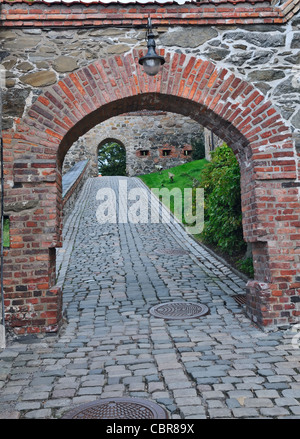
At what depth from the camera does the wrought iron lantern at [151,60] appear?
5172mm

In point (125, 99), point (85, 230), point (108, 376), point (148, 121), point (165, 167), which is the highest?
point (148, 121)

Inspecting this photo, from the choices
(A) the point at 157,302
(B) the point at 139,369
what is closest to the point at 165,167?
(A) the point at 157,302

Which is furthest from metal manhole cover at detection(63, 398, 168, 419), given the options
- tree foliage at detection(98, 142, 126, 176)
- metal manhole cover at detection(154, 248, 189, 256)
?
tree foliage at detection(98, 142, 126, 176)

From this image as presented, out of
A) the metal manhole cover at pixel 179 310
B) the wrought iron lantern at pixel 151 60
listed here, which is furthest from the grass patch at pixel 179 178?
the wrought iron lantern at pixel 151 60

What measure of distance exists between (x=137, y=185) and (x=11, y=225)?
619 inches

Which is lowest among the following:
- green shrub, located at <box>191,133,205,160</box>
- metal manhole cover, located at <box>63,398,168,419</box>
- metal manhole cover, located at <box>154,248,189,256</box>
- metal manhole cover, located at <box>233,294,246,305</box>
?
metal manhole cover, located at <box>63,398,168,419</box>

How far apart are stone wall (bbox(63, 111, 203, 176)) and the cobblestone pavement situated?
17819 mm

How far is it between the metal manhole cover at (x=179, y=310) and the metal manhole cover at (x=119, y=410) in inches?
104

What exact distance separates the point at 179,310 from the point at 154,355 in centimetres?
184

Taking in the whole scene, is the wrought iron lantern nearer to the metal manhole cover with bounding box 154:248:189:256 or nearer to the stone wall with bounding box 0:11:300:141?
the stone wall with bounding box 0:11:300:141

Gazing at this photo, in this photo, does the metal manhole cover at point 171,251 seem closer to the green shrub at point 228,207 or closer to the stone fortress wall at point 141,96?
the green shrub at point 228,207

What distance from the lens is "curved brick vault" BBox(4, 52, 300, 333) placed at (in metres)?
5.27

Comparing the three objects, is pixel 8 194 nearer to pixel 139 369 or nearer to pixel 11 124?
pixel 11 124

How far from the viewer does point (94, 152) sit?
86.2 feet
